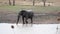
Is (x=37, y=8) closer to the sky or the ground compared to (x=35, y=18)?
closer to the sky

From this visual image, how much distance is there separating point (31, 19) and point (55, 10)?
0.38 metres

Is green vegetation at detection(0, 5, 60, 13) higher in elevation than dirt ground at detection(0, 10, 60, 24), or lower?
higher

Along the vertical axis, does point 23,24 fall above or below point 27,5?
below

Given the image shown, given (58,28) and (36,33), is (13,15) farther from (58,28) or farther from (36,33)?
(58,28)

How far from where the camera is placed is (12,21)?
11.1ft

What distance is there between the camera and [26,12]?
3400 mm

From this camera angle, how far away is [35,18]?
340cm

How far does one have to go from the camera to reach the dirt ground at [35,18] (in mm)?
3387

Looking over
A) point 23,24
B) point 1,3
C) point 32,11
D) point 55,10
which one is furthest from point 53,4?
point 1,3

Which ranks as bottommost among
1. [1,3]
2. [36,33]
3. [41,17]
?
[36,33]

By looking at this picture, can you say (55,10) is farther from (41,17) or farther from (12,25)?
(12,25)

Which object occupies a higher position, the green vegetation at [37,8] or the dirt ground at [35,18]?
the green vegetation at [37,8]

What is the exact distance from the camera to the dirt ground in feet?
11.1

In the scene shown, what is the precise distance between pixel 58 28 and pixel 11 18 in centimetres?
71
